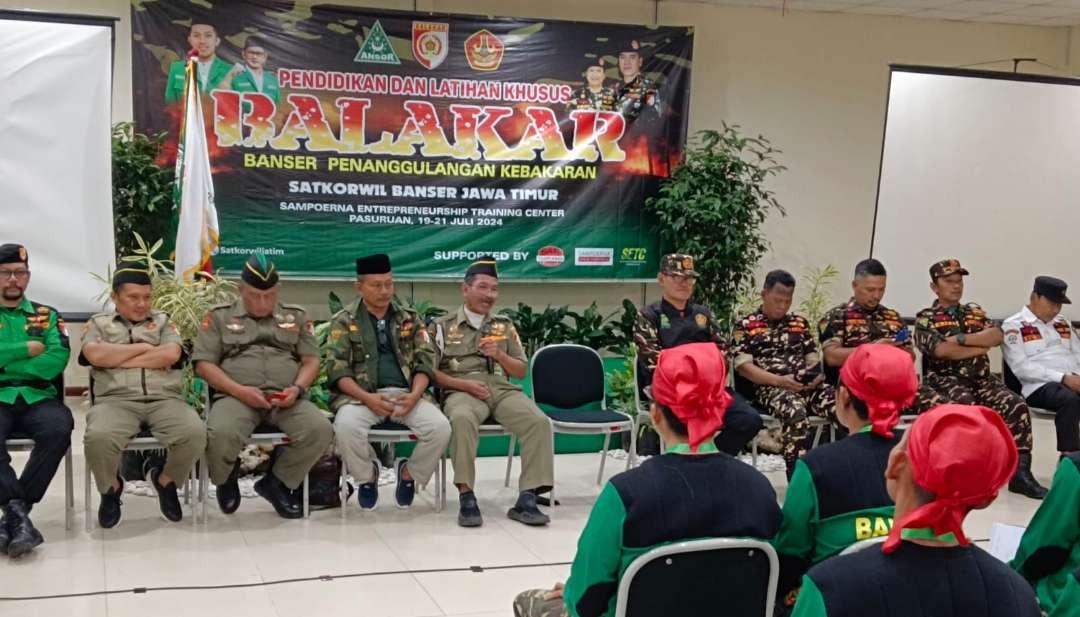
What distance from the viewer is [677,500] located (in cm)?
222

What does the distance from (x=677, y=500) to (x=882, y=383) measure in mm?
766

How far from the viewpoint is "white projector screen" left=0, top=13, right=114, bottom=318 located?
5.53 metres

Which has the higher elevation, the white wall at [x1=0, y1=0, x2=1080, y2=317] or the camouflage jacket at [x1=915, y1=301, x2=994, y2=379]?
the white wall at [x1=0, y1=0, x2=1080, y2=317]

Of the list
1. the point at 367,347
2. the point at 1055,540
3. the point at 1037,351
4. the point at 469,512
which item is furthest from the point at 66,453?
the point at 1037,351

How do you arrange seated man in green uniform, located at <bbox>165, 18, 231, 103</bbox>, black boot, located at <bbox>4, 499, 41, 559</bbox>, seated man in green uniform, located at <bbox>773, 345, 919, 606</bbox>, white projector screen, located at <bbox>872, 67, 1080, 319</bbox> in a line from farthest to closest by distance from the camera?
1. white projector screen, located at <bbox>872, 67, 1080, 319</bbox>
2. seated man in green uniform, located at <bbox>165, 18, 231, 103</bbox>
3. black boot, located at <bbox>4, 499, 41, 559</bbox>
4. seated man in green uniform, located at <bbox>773, 345, 919, 606</bbox>

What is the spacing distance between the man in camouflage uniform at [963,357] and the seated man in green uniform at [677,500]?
385cm

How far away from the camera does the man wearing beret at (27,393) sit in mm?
4227

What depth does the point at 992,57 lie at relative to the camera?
8688 mm

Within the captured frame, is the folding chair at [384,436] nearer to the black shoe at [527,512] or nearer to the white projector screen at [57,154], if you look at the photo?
the black shoe at [527,512]

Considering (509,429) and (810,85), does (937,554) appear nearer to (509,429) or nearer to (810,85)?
(509,429)

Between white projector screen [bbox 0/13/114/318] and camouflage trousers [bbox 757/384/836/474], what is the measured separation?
3672 millimetres

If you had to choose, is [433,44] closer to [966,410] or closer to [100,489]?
[100,489]

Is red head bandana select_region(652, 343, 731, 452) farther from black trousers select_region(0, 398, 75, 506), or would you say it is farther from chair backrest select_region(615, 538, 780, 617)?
black trousers select_region(0, 398, 75, 506)

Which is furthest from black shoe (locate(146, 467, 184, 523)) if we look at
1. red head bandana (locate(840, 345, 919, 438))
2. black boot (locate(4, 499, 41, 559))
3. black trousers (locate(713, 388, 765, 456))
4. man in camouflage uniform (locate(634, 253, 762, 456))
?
red head bandana (locate(840, 345, 919, 438))
